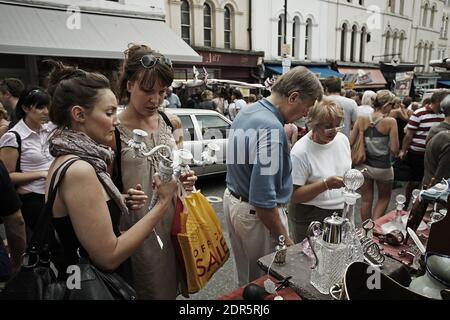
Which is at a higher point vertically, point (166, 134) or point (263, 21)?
point (263, 21)

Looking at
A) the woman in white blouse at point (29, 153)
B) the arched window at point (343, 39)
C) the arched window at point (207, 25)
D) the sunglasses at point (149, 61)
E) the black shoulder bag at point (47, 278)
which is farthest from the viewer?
the arched window at point (343, 39)

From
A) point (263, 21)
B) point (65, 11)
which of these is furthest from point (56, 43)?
point (263, 21)

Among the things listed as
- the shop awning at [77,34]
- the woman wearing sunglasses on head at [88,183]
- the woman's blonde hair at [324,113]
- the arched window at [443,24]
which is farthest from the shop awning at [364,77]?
the woman wearing sunglasses on head at [88,183]

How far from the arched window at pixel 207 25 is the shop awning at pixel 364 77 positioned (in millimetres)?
9256

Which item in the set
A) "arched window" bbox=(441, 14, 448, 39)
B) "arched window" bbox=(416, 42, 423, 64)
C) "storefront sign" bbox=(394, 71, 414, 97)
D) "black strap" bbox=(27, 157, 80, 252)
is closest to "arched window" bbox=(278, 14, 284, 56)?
"storefront sign" bbox=(394, 71, 414, 97)

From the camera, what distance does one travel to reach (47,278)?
3.82 ft

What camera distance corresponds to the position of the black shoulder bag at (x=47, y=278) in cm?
113

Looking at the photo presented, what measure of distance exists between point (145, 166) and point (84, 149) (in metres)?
0.51

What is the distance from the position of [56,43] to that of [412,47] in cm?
2607

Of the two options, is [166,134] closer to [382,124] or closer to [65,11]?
[382,124]

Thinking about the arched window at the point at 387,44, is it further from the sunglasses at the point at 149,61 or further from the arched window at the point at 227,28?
the sunglasses at the point at 149,61

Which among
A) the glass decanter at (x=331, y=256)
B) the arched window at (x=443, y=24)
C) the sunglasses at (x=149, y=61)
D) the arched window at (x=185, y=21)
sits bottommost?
the glass decanter at (x=331, y=256)

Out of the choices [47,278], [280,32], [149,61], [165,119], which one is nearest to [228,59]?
[280,32]
